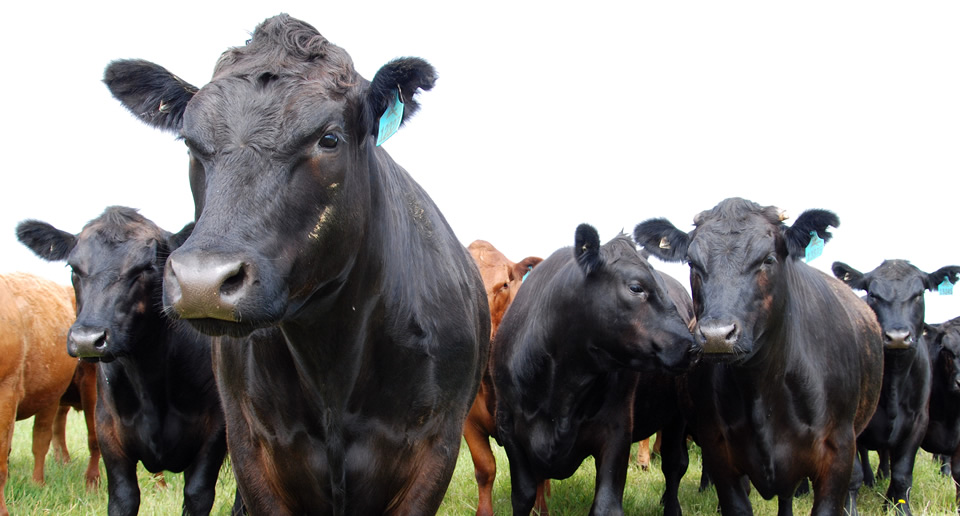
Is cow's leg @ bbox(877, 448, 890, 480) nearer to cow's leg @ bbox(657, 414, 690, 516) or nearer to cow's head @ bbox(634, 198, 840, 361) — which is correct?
cow's leg @ bbox(657, 414, 690, 516)

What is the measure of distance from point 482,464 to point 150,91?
4682 millimetres

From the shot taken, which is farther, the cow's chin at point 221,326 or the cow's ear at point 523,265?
the cow's ear at point 523,265

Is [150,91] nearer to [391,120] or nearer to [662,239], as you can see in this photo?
[391,120]

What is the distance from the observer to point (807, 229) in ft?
18.3

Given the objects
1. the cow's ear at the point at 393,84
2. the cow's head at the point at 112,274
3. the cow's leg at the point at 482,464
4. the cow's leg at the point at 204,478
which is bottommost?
the cow's leg at the point at 482,464

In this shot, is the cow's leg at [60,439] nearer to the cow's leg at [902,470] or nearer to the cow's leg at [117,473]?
the cow's leg at [117,473]

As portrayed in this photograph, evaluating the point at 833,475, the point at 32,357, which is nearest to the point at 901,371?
the point at 833,475

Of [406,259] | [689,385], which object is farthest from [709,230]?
[406,259]

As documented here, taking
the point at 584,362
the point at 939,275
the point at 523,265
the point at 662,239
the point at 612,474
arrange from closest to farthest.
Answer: the point at 612,474
the point at 662,239
the point at 584,362
the point at 939,275
the point at 523,265

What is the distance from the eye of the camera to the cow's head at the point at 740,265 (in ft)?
16.7

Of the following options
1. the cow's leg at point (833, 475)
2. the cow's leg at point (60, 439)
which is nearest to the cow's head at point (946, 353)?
the cow's leg at point (833, 475)

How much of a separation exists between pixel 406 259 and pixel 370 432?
733 mm

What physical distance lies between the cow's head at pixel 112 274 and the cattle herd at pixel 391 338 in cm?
2

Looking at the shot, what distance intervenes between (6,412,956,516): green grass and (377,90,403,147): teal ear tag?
13.7 feet
